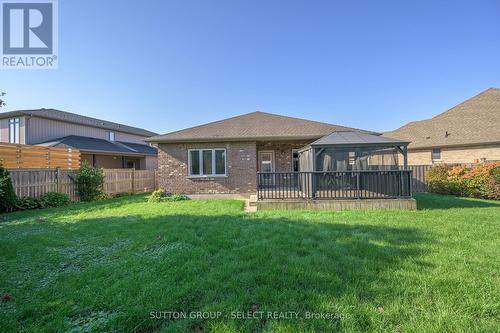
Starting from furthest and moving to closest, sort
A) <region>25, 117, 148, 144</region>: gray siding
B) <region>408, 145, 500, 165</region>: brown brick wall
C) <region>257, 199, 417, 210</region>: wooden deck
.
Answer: <region>25, 117, 148, 144</region>: gray siding < <region>408, 145, 500, 165</region>: brown brick wall < <region>257, 199, 417, 210</region>: wooden deck

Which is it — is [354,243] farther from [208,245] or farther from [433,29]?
[433,29]

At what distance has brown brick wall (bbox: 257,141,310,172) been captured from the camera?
13.3m

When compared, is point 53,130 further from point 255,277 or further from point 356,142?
point 255,277

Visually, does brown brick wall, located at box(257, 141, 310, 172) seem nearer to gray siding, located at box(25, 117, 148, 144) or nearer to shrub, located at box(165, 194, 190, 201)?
shrub, located at box(165, 194, 190, 201)

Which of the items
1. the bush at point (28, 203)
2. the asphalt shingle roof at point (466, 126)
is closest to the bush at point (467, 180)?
the asphalt shingle roof at point (466, 126)

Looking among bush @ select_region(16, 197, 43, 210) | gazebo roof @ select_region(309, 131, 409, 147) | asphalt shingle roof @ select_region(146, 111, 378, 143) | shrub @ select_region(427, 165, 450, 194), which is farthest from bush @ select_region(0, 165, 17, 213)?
shrub @ select_region(427, 165, 450, 194)

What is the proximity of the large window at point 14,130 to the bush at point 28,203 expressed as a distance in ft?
45.9

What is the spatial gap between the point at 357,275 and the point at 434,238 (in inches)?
110

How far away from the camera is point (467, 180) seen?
11.2m

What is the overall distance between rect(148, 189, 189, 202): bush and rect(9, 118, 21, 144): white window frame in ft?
52.8

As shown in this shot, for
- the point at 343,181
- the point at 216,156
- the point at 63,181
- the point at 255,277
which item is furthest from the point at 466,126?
the point at 63,181

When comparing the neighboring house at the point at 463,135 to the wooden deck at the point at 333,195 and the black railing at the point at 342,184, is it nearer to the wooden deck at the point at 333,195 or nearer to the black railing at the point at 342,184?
the black railing at the point at 342,184

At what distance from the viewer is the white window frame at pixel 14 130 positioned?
19.2 m

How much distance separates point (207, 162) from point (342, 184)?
6.84 metres
